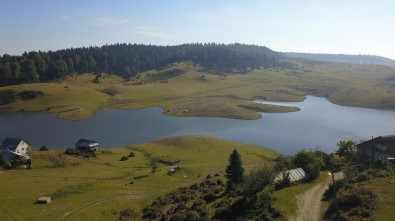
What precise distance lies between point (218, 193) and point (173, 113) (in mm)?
123889

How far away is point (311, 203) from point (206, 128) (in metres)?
107

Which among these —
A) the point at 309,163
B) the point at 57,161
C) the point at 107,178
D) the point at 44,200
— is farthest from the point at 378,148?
the point at 57,161

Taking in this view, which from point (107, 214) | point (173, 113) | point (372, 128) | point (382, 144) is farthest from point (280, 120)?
point (107, 214)

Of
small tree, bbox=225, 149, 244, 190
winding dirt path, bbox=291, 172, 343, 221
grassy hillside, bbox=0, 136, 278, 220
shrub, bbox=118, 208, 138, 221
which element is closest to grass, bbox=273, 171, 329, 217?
winding dirt path, bbox=291, 172, 343, 221

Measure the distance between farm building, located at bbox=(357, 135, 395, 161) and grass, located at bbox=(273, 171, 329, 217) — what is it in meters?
23.9

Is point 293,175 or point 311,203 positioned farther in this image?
point 293,175

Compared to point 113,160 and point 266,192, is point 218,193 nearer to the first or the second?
point 266,192

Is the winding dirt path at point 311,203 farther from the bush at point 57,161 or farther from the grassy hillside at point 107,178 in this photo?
Result: the bush at point 57,161

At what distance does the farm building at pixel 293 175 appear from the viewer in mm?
58312

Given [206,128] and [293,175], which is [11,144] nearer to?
[293,175]

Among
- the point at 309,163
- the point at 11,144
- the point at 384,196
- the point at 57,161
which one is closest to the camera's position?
the point at 384,196

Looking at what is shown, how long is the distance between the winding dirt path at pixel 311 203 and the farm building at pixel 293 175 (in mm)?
5462

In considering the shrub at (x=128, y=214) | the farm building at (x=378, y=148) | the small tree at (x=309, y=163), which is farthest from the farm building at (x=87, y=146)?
the farm building at (x=378, y=148)

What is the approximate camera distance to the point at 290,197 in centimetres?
4859
